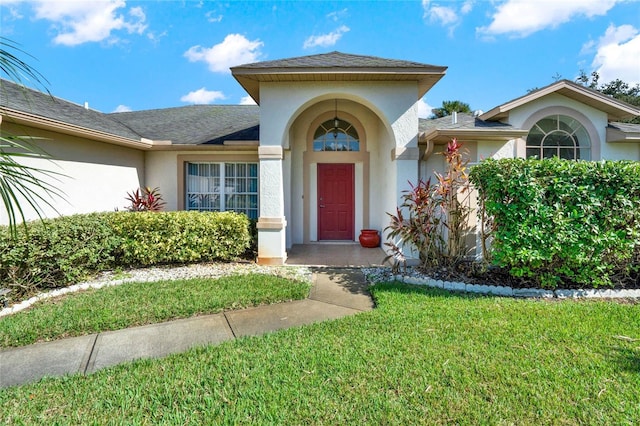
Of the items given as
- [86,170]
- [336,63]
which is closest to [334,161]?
[336,63]

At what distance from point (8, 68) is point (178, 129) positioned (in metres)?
9.64

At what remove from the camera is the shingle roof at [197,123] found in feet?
32.6

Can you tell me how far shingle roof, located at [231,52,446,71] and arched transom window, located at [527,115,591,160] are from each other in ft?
12.8

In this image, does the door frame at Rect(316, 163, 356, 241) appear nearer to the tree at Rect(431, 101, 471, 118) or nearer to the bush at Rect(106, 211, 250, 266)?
the bush at Rect(106, 211, 250, 266)

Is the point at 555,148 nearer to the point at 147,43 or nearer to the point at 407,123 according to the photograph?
the point at 407,123

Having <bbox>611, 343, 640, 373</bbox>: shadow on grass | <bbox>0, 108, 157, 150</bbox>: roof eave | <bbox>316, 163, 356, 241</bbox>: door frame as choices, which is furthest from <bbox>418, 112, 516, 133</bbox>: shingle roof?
<bbox>0, 108, 157, 150</bbox>: roof eave

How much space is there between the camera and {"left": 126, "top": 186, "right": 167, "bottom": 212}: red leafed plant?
30.3 feet

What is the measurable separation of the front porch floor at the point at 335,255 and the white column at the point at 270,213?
1.68 feet

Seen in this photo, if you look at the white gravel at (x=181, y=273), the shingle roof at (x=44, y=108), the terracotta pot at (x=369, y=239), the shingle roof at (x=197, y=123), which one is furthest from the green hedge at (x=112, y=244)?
the terracotta pot at (x=369, y=239)

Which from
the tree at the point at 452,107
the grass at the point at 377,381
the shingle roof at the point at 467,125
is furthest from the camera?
the tree at the point at 452,107

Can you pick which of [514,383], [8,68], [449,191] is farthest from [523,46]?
[8,68]

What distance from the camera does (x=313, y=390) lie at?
2922 millimetres

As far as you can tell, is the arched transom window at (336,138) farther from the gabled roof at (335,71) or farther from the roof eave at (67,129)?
the roof eave at (67,129)

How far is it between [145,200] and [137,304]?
541cm
